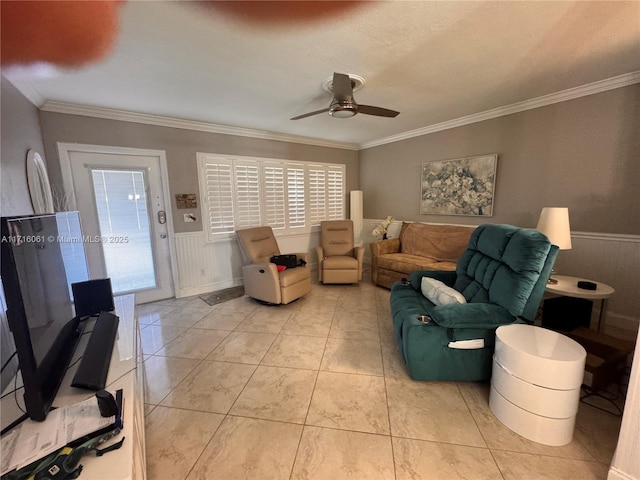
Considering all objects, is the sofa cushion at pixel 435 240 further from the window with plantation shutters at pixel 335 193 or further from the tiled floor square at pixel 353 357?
the tiled floor square at pixel 353 357

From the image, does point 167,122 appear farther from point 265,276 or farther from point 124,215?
point 265,276

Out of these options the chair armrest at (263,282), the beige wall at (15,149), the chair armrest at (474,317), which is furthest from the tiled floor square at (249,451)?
the beige wall at (15,149)

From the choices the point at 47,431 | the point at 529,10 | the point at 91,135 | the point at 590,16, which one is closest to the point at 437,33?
the point at 529,10

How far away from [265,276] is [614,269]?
3670 millimetres

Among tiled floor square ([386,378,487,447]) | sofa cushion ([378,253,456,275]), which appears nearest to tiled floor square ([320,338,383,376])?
tiled floor square ([386,378,487,447])

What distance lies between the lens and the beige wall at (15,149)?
1.78 metres

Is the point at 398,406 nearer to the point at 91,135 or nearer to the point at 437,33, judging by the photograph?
the point at 437,33

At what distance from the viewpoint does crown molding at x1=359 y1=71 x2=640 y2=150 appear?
2391 mm

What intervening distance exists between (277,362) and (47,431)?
4.77 ft

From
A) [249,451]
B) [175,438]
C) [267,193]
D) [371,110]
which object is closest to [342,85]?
[371,110]

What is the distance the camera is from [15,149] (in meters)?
2.04

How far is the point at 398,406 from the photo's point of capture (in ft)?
5.71

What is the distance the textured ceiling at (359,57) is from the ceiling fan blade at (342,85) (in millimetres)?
91

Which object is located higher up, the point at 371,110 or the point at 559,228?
the point at 371,110
